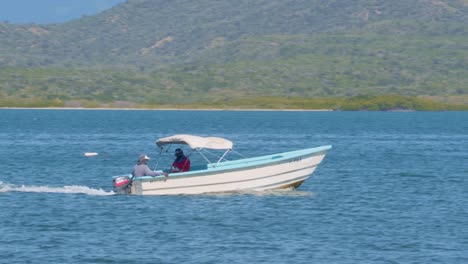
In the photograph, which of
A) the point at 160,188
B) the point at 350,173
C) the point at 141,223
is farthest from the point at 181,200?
the point at 350,173

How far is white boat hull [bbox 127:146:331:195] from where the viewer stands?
4716 centimetres

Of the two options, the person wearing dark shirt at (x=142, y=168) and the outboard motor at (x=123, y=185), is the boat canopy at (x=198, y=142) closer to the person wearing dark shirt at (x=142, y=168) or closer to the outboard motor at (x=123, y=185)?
the person wearing dark shirt at (x=142, y=168)

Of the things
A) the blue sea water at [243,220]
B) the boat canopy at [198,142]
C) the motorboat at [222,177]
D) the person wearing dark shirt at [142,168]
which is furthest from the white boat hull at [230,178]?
the boat canopy at [198,142]

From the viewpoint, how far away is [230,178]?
155ft

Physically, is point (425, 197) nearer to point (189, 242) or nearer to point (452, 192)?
point (452, 192)

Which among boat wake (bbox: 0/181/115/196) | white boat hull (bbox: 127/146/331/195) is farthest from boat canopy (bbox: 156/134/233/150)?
boat wake (bbox: 0/181/115/196)

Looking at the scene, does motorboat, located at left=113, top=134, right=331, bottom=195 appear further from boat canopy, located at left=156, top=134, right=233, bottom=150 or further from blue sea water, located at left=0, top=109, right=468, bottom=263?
blue sea water, located at left=0, top=109, right=468, bottom=263

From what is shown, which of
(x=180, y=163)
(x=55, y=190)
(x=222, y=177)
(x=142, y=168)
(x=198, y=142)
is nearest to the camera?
(x=142, y=168)

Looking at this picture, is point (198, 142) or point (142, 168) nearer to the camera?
point (142, 168)

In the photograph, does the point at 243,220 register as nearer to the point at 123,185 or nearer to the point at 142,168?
the point at 142,168

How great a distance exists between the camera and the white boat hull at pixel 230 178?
47.2m

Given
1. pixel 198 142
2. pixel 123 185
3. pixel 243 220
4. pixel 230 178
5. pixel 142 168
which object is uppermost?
pixel 198 142

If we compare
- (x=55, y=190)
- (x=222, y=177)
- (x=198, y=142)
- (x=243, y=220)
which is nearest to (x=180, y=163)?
(x=198, y=142)

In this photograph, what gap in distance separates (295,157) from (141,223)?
35.6 feet
